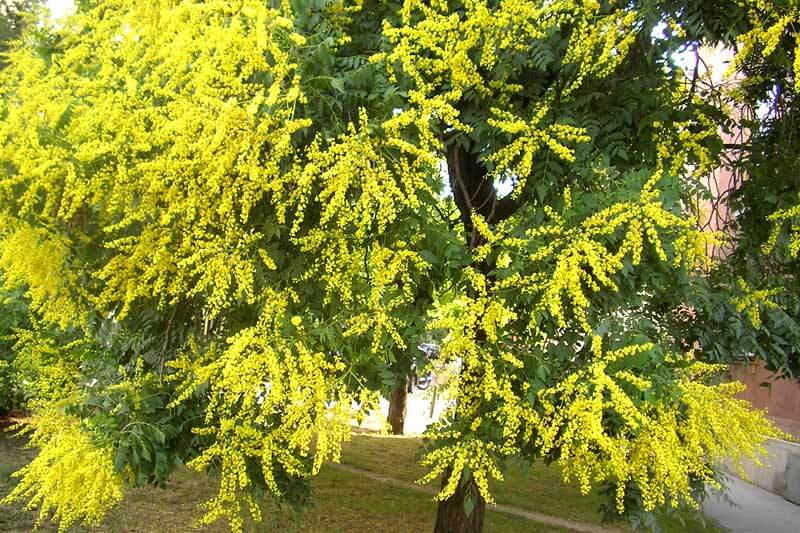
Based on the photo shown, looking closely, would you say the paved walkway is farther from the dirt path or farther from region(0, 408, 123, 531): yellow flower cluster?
region(0, 408, 123, 531): yellow flower cluster

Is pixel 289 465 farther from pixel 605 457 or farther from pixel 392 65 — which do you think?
pixel 392 65

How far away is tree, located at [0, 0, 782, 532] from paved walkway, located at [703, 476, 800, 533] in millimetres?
6386

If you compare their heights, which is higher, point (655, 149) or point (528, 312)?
point (655, 149)

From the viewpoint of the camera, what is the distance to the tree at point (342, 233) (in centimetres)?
331

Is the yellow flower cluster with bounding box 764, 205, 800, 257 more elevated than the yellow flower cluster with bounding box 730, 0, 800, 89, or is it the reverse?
the yellow flower cluster with bounding box 730, 0, 800, 89

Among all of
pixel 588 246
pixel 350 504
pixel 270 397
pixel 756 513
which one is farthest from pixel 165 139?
pixel 756 513

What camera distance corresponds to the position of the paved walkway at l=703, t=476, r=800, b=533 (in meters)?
9.56

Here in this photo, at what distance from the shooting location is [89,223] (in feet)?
12.0

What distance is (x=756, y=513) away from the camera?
34.6 feet

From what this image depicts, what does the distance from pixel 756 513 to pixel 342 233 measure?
389 inches

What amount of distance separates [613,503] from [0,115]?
14.0 ft

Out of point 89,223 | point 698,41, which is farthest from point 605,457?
point 89,223

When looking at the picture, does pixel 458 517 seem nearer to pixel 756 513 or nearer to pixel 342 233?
pixel 342 233

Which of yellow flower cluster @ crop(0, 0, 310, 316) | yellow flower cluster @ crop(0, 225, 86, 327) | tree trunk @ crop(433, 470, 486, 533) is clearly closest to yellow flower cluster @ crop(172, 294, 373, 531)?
yellow flower cluster @ crop(0, 0, 310, 316)
